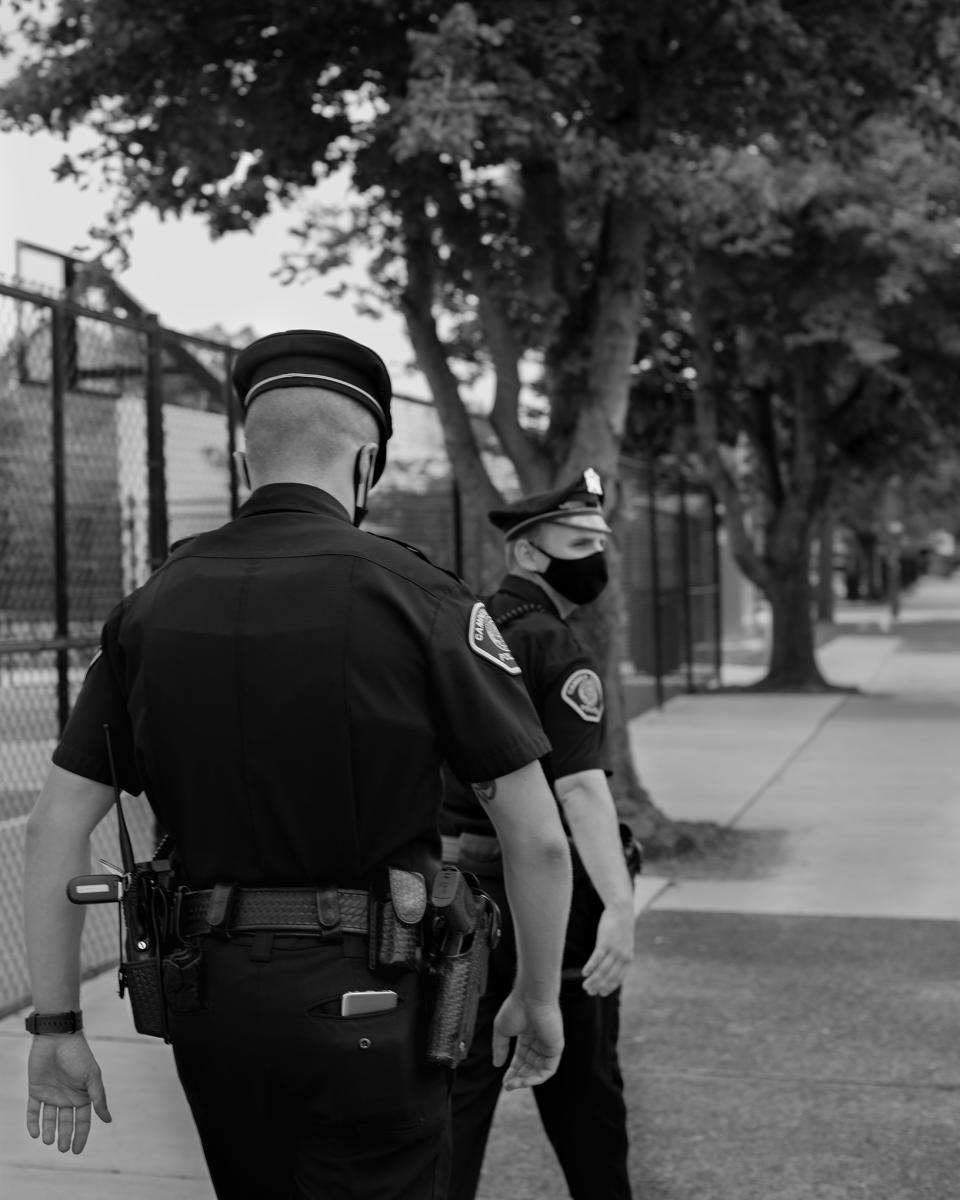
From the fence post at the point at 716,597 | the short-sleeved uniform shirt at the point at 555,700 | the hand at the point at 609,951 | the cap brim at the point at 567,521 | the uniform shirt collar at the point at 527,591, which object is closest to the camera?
the hand at the point at 609,951

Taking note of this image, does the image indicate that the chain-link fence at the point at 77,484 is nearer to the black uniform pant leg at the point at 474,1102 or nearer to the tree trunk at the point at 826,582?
the black uniform pant leg at the point at 474,1102

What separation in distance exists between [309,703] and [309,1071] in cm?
50

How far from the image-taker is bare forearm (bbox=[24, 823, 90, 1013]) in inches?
102

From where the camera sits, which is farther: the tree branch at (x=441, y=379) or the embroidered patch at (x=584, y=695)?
the tree branch at (x=441, y=379)

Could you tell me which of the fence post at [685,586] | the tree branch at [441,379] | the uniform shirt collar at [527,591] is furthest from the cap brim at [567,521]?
the fence post at [685,586]

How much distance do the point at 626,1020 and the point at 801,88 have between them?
532 centimetres

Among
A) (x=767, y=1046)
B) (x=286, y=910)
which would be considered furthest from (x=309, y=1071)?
(x=767, y=1046)

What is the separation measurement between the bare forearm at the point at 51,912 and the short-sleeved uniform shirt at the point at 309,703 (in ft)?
0.53

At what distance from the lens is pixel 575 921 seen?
3836 millimetres

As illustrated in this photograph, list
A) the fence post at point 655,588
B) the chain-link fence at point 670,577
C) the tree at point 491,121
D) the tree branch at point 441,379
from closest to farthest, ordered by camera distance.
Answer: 1. the tree at point 491,121
2. the tree branch at point 441,379
3. the fence post at point 655,588
4. the chain-link fence at point 670,577

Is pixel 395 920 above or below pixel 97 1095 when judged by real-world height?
above

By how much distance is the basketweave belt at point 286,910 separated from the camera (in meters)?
2.46

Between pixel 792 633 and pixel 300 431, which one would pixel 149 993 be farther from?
pixel 792 633

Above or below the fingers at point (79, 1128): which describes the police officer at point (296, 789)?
above
